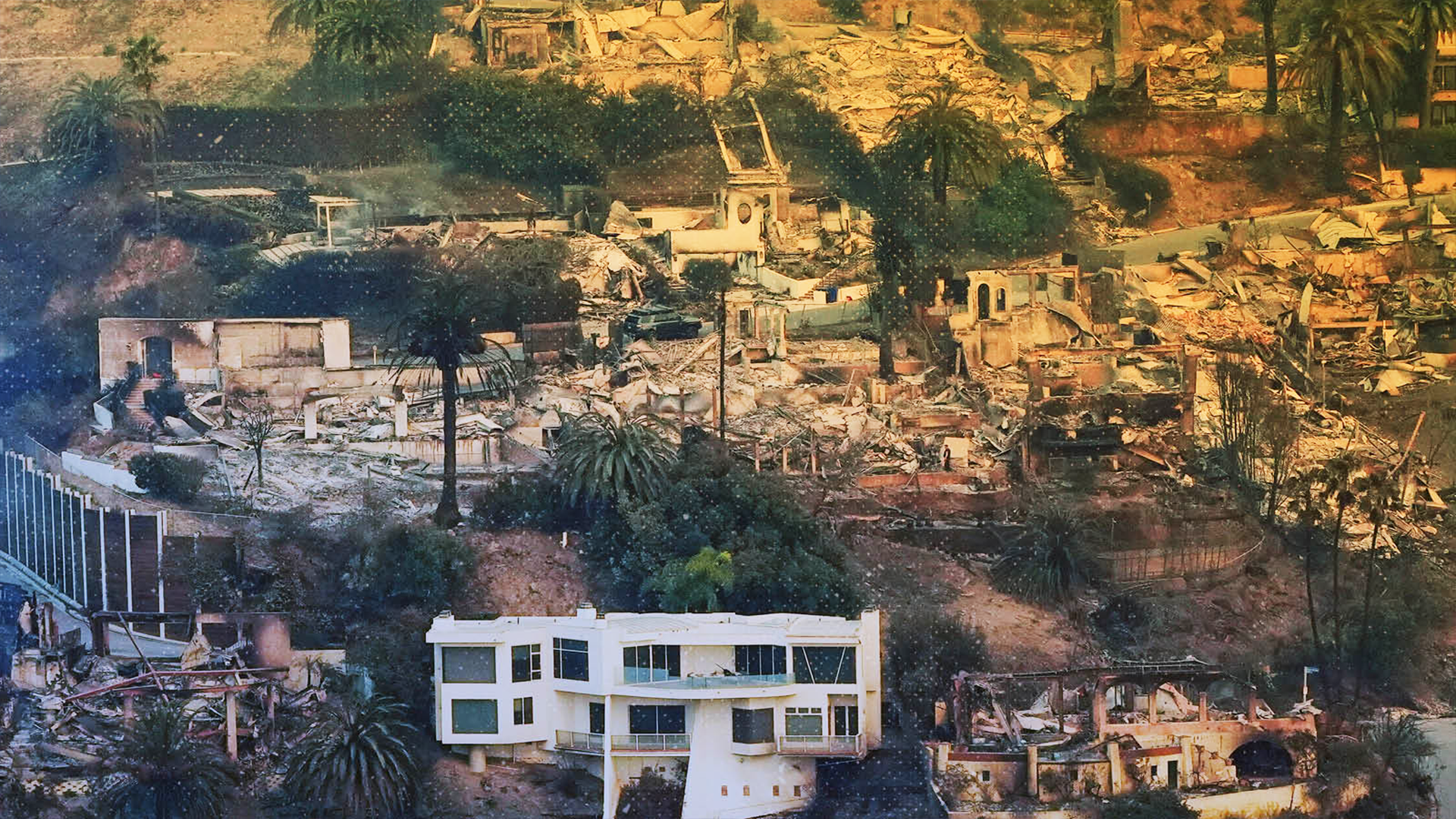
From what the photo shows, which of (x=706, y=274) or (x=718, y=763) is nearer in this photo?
(x=718, y=763)

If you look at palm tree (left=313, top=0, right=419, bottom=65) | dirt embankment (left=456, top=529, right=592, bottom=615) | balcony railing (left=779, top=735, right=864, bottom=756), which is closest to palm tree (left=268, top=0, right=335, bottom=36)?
palm tree (left=313, top=0, right=419, bottom=65)

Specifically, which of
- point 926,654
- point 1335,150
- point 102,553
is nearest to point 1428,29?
point 1335,150

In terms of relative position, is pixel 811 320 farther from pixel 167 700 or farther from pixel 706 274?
pixel 167 700

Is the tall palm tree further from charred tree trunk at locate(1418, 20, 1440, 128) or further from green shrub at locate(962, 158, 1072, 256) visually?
charred tree trunk at locate(1418, 20, 1440, 128)

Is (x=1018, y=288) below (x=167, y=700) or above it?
above

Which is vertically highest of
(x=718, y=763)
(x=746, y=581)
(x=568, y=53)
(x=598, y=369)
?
(x=568, y=53)

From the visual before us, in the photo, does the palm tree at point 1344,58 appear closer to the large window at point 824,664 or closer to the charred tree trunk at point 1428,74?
the charred tree trunk at point 1428,74

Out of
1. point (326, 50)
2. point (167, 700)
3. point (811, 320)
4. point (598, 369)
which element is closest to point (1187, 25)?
point (811, 320)
